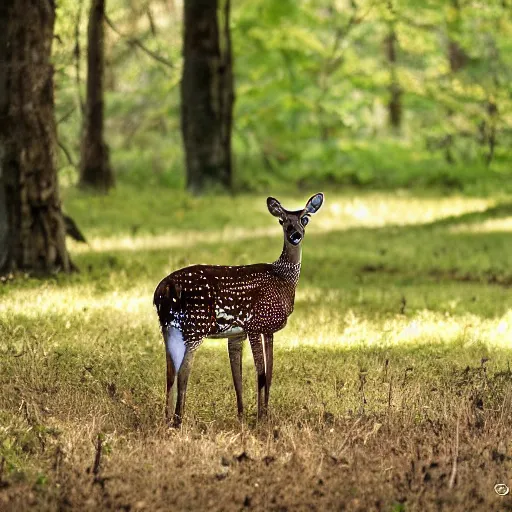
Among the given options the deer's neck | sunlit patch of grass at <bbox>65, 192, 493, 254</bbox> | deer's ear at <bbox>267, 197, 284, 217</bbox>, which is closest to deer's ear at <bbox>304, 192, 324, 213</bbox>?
deer's ear at <bbox>267, 197, 284, 217</bbox>

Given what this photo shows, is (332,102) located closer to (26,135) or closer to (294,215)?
(26,135)

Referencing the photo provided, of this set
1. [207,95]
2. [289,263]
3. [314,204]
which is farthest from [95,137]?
[314,204]

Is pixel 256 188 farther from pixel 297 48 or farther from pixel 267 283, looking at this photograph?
pixel 267 283

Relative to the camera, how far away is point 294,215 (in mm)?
7805

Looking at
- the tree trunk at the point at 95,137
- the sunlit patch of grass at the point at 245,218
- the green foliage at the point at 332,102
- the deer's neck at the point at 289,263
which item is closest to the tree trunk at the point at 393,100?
the green foliage at the point at 332,102

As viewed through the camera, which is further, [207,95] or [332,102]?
[332,102]

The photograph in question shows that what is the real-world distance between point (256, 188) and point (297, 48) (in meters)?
4.49

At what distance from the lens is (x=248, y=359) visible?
10781mm

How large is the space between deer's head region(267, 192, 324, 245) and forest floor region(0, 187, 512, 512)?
4.16 ft

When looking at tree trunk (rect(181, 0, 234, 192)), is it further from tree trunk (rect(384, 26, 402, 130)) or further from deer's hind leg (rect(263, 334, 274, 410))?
deer's hind leg (rect(263, 334, 274, 410))

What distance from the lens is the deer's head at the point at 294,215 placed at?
775cm

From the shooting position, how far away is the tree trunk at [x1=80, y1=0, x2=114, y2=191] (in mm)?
25188

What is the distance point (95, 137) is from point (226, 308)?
19.1 m

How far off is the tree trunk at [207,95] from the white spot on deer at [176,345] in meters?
19.1
